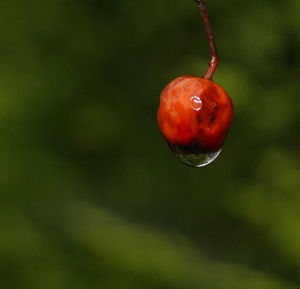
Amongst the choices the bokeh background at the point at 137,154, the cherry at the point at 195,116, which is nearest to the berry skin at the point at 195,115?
the cherry at the point at 195,116

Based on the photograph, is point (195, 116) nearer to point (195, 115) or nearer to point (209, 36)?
point (195, 115)

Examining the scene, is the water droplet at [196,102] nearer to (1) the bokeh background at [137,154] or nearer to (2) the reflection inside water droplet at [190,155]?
(2) the reflection inside water droplet at [190,155]

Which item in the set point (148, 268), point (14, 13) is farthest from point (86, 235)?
point (14, 13)

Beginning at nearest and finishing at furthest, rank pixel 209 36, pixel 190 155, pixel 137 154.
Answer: pixel 209 36
pixel 190 155
pixel 137 154

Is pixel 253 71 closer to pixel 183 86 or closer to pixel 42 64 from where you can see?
pixel 42 64

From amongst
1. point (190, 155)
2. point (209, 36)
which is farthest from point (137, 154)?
point (209, 36)

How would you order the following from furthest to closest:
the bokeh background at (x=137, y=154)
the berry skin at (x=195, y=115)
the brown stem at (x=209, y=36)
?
1. the bokeh background at (x=137, y=154)
2. the berry skin at (x=195, y=115)
3. the brown stem at (x=209, y=36)

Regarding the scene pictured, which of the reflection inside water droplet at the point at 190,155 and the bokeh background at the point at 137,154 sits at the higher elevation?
the bokeh background at the point at 137,154

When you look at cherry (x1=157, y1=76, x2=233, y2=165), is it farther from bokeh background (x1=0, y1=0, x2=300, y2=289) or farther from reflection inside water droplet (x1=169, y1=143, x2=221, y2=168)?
bokeh background (x1=0, y1=0, x2=300, y2=289)
